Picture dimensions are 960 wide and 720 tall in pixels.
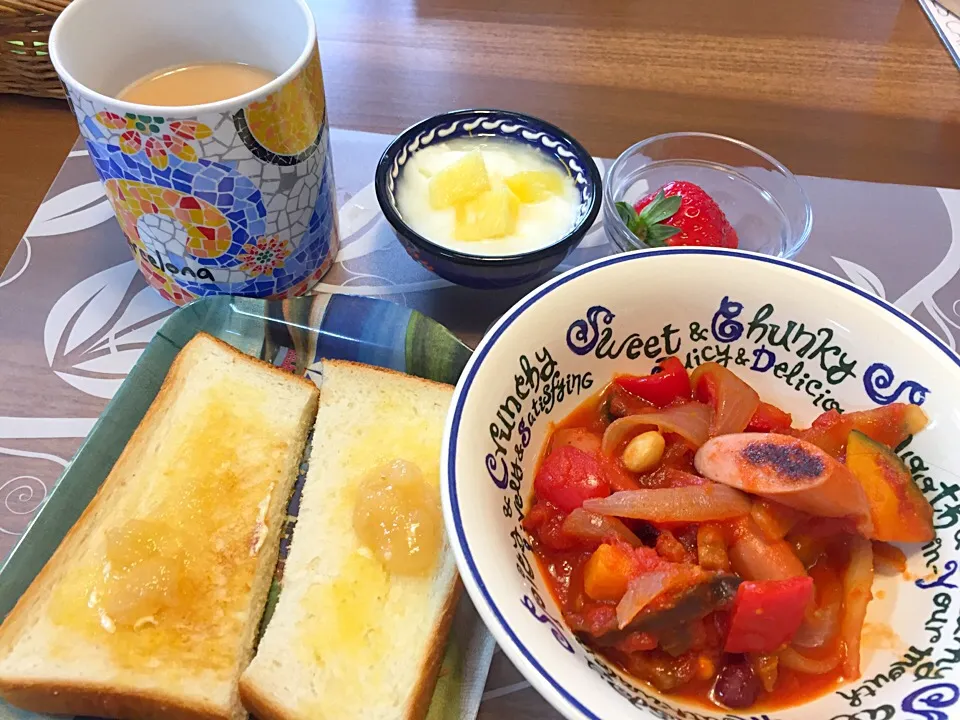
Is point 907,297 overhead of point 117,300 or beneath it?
overhead

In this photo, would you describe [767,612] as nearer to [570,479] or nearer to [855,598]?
[855,598]

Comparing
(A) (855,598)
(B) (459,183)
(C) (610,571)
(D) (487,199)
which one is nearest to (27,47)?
(B) (459,183)

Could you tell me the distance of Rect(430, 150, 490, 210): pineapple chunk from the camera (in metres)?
2.22

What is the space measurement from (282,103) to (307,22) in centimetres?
30

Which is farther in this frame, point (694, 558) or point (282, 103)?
point (282, 103)

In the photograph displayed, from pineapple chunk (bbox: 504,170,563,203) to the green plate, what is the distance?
0.51 m

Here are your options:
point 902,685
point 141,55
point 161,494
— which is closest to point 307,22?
point 141,55

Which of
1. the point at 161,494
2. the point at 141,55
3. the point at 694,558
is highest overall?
the point at 141,55

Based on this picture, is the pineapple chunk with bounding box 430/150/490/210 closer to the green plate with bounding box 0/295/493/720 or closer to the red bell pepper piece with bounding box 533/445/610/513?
the green plate with bounding box 0/295/493/720

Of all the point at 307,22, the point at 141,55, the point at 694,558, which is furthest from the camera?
the point at 141,55

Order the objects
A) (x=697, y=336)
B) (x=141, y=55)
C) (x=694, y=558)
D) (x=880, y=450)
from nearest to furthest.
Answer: (x=694, y=558), (x=880, y=450), (x=697, y=336), (x=141, y=55)

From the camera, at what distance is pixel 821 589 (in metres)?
1.43

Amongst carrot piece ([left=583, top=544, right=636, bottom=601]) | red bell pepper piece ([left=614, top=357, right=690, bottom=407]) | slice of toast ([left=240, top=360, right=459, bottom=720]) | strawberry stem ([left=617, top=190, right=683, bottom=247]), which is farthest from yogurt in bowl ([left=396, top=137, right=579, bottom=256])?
carrot piece ([left=583, top=544, right=636, bottom=601])

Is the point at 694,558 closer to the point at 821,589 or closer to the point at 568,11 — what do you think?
the point at 821,589
